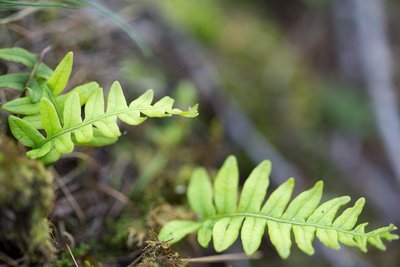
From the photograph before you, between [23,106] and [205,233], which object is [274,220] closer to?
[205,233]

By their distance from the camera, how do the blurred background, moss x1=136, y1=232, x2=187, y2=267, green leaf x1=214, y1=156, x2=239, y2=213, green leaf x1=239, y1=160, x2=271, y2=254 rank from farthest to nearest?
the blurred background
green leaf x1=214, y1=156, x2=239, y2=213
green leaf x1=239, y1=160, x2=271, y2=254
moss x1=136, y1=232, x2=187, y2=267

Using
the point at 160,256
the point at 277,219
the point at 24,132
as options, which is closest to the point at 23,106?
the point at 24,132

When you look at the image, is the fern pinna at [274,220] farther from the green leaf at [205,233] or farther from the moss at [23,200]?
the moss at [23,200]

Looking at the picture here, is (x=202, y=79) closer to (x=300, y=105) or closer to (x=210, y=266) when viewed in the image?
(x=300, y=105)

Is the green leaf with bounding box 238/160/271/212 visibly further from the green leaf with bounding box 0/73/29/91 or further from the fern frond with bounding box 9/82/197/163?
the green leaf with bounding box 0/73/29/91

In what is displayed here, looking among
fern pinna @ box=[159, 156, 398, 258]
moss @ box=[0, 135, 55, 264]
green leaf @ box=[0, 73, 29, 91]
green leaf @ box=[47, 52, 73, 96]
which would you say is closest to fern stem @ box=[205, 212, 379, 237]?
fern pinna @ box=[159, 156, 398, 258]

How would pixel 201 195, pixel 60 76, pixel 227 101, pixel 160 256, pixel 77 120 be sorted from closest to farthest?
1. pixel 160 256
2. pixel 77 120
3. pixel 60 76
4. pixel 201 195
5. pixel 227 101

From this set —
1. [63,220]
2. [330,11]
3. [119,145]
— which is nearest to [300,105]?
[330,11]
